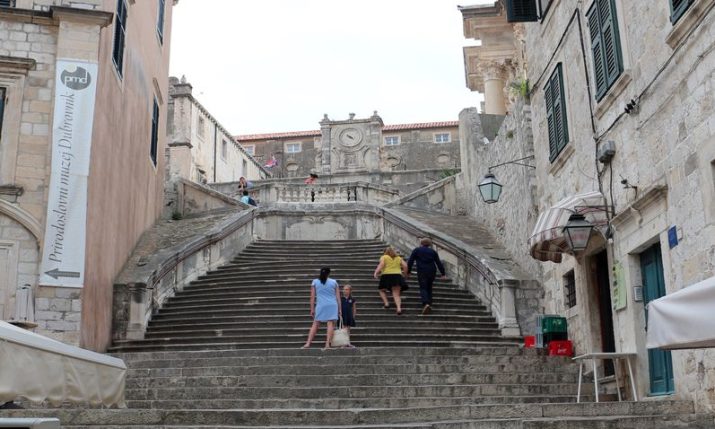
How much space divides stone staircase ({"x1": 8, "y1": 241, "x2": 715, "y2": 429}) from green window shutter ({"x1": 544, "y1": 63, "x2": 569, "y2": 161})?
3.38 meters

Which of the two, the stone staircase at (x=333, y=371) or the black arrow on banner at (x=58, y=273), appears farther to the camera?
the black arrow on banner at (x=58, y=273)

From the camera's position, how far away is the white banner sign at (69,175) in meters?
14.3

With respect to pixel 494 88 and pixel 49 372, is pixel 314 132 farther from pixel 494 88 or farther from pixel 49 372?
pixel 49 372

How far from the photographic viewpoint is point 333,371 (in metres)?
11.8

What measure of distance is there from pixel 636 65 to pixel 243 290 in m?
9.51

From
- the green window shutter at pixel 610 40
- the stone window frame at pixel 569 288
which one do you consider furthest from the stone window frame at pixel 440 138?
the green window shutter at pixel 610 40

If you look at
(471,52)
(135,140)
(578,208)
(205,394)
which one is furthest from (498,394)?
(471,52)

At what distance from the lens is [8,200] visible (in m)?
14.5

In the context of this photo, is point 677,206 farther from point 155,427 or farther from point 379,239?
point 379,239

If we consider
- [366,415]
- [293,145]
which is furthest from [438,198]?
[293,145]

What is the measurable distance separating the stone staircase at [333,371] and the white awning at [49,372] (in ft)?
5.52

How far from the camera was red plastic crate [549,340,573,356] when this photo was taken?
13.4m

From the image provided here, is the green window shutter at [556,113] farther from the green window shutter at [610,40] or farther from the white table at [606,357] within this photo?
the white table at [606,357]

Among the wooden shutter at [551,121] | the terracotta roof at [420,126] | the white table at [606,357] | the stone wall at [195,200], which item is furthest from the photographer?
the terracotta roof at [420,126]
